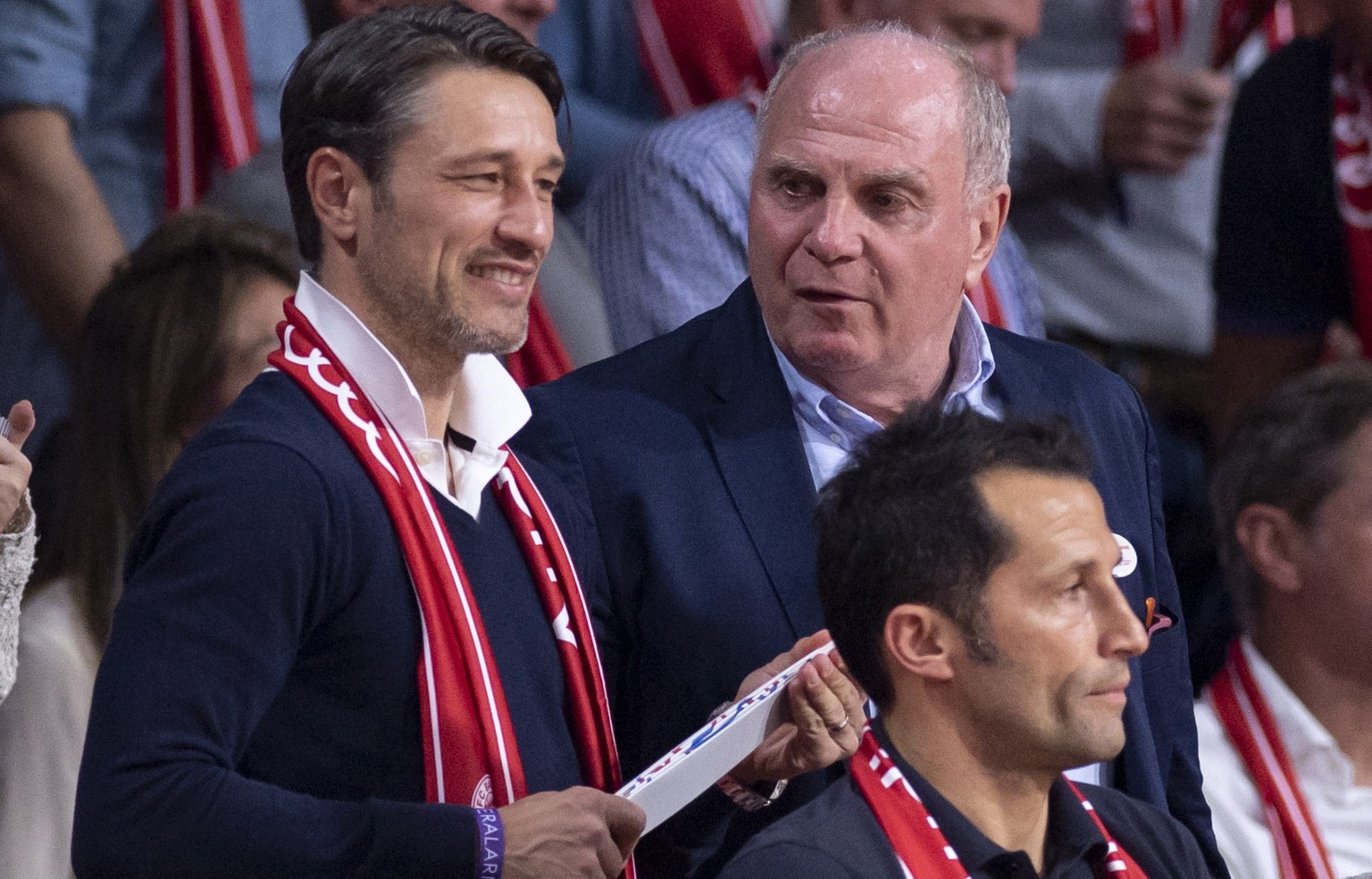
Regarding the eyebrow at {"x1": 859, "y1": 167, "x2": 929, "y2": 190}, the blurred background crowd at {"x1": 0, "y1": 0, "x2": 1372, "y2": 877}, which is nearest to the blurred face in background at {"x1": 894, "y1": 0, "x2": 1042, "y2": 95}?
the blurred background crowd at {"x1": 0, "y1": 0, "x2": 1372, "y2": 877}

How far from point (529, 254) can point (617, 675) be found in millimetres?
492

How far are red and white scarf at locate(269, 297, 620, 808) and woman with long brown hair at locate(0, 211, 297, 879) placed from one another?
2.90 ft

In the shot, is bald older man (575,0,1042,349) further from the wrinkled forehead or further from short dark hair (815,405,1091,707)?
short dark hair (815,405,1091,707)

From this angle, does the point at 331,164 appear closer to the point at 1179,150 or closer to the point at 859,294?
the point at 859,294

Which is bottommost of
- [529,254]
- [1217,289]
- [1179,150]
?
[1217,289]

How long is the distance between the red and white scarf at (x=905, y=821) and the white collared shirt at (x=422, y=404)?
1.56 ft

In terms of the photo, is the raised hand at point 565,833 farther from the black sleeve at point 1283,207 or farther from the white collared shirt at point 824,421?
the black sleeve at point 1283,207

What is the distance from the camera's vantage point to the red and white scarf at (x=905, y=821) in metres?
2.21

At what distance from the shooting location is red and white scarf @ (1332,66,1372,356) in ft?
13.5

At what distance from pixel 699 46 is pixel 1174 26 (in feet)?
3.44

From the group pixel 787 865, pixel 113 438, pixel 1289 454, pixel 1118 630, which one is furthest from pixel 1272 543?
pixel 113 438

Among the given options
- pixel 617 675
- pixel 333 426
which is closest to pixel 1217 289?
pixel 617 675

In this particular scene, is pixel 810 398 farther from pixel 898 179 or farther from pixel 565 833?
pixel 565 833

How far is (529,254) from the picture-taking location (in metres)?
2.42
